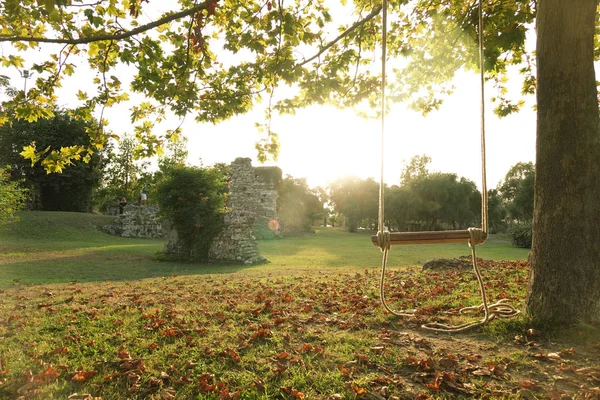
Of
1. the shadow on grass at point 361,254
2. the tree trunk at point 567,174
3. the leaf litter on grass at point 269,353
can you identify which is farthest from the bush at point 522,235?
the tree trunk at point 567,174

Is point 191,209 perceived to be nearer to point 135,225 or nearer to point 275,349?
point 275,349

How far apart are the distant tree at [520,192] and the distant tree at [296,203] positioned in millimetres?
22231

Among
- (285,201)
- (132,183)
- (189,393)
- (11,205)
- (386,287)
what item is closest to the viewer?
(189,393)

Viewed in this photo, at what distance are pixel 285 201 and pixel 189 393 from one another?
41.0 meters

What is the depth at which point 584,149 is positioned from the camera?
151 inches

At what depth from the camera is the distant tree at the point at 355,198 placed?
1855 inches

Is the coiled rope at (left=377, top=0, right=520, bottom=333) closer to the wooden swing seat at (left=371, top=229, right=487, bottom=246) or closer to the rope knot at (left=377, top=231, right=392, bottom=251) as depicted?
the rope knot at (left=377, top=231, right=392, bottom=251)

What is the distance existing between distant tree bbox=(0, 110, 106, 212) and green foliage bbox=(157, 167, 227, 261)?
18.1 m

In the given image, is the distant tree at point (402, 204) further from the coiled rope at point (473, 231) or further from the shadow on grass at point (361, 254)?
the coiled rope at point (473, 231)

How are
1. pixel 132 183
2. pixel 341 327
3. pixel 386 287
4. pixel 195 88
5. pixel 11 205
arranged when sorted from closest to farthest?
pixel 341 327, pixel 195 88, pixel 386 287, pixel 11 205, pixel 132 183

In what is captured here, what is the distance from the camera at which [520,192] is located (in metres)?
39.2

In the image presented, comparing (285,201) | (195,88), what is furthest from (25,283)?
(285,201)

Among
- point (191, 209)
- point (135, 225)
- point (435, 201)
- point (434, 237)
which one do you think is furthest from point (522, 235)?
point (135, 225)

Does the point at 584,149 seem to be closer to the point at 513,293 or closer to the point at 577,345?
the point at 577,345
